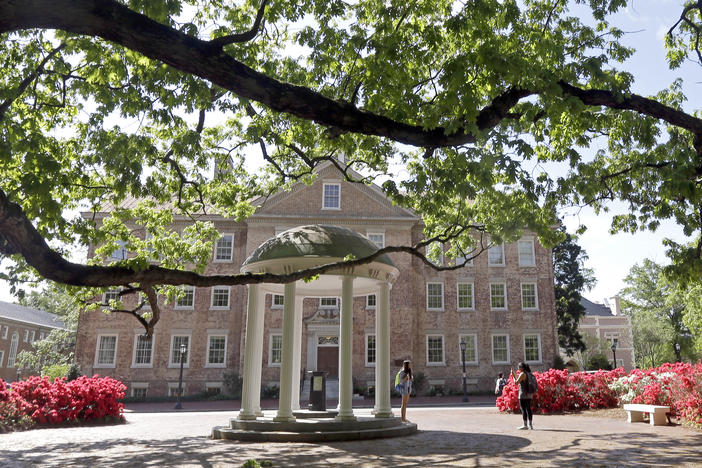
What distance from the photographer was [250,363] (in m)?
13.5

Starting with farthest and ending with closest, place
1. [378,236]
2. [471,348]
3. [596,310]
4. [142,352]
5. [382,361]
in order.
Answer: [596,310], [378,236], [471,348], [142,352], [382,361]

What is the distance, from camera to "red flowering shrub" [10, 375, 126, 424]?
1539 cm

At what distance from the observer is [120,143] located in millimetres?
11102

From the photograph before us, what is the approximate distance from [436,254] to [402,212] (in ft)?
67.1

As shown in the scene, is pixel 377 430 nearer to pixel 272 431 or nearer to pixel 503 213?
pixel 272 431

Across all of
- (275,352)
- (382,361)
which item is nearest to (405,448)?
(382,361)

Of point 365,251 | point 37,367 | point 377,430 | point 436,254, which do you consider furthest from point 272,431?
point 37,367

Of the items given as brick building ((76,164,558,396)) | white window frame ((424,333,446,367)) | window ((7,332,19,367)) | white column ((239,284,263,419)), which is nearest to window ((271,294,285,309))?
brick building ((76,164,558,396))

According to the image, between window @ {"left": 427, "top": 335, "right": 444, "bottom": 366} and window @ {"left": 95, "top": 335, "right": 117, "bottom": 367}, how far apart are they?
2015 cm

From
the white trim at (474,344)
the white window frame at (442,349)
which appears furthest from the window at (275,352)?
the white trim at (474,344)

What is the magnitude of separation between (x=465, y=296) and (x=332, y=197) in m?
11.3

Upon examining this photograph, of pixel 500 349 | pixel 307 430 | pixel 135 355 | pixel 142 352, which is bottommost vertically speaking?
pixel 307 430

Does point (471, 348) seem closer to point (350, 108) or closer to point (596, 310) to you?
point (350, 108)

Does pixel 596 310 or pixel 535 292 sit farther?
pixel 596 310
